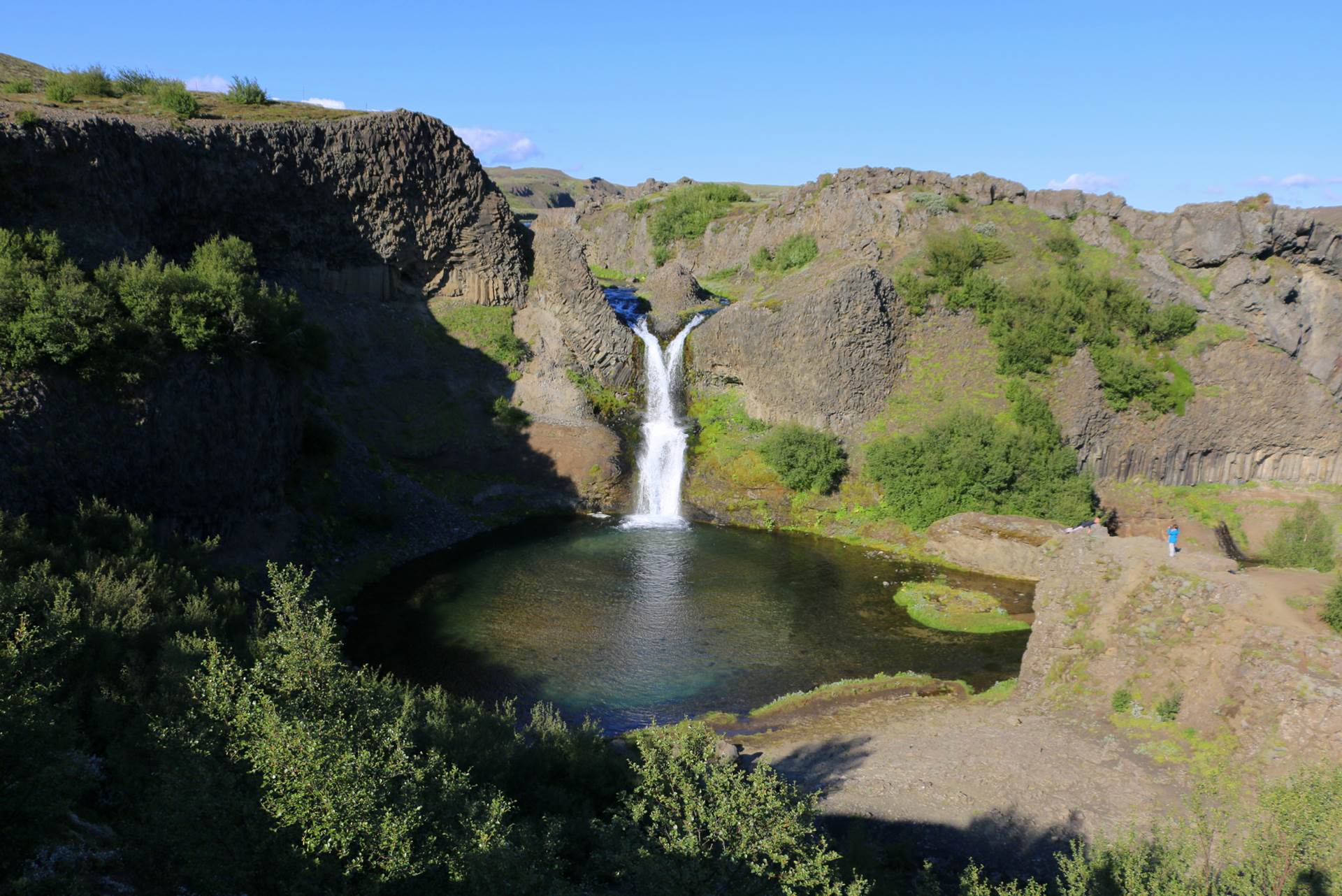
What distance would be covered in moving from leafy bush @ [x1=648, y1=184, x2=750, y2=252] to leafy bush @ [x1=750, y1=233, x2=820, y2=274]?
1331 cm

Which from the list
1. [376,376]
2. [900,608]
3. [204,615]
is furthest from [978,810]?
[376,376]

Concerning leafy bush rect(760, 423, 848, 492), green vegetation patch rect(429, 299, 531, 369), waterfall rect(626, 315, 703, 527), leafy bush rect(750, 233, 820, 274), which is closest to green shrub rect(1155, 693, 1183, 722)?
leafy bush rect(760, 423, 848, 492)

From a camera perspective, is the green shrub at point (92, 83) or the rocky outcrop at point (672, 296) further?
Answer: the rocky outcrop at point (672, 296)

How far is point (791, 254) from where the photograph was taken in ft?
186

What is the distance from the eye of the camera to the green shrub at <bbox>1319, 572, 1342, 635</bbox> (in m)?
19.9

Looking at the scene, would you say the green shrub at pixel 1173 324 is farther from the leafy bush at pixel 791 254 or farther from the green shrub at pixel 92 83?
the green shrub at pixel 92 83

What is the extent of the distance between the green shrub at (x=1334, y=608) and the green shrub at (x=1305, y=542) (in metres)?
15.4

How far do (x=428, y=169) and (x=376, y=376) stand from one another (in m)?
12.4

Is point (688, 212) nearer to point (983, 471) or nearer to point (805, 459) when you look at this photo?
point (805, 459)

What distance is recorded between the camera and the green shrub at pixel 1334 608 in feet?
65.3

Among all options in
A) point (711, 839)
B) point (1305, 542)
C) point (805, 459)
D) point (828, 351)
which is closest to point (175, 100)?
point (828, 351)

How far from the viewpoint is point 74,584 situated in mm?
18750

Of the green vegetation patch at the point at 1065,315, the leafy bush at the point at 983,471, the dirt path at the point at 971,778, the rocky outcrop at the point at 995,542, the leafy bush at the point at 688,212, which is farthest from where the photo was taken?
the leafy bush at the point at 688,212

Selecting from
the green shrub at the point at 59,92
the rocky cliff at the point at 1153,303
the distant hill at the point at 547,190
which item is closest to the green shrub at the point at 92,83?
the green shrub at the point at 59,92
